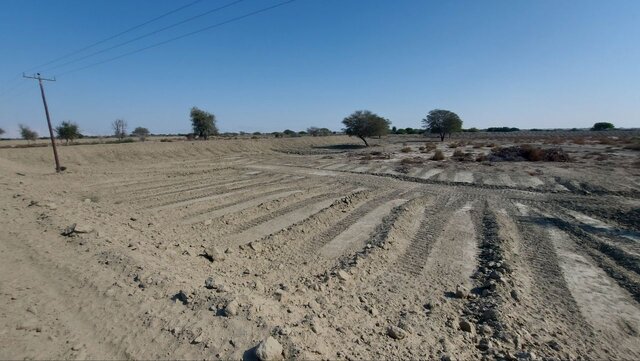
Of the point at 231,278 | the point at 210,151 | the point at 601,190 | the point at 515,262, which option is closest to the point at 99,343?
the point at 231,278

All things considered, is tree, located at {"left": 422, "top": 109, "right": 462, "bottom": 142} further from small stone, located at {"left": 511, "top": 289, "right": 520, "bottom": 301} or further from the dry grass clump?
small stone, located at {"left": 511, "top": 289, "right": 520, "bottom": 301}

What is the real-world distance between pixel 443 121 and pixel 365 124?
23127mm

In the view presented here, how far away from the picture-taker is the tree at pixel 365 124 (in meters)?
51.2

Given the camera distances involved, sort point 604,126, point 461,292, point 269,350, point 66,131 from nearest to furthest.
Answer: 1. point 269,350
2. point 461,292
3. point 66,131
4. point 604,126

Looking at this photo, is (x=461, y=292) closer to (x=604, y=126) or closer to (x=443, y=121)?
(x=443, y=121)

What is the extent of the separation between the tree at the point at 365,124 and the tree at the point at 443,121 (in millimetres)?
18946

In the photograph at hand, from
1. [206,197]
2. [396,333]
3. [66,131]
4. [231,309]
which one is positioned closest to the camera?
[231,309]

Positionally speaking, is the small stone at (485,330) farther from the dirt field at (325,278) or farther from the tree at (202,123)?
the tree at (202,123)

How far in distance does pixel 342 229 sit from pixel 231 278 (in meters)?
4.78

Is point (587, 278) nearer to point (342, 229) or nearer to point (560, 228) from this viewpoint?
point (560, 228)

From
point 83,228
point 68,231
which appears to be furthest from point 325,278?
point 68,231

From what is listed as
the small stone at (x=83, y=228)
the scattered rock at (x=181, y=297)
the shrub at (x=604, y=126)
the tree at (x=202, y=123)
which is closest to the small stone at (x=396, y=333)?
the scattered rock at (x=181, y=297)

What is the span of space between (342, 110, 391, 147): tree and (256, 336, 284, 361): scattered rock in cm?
4900

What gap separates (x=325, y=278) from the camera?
267 inches
